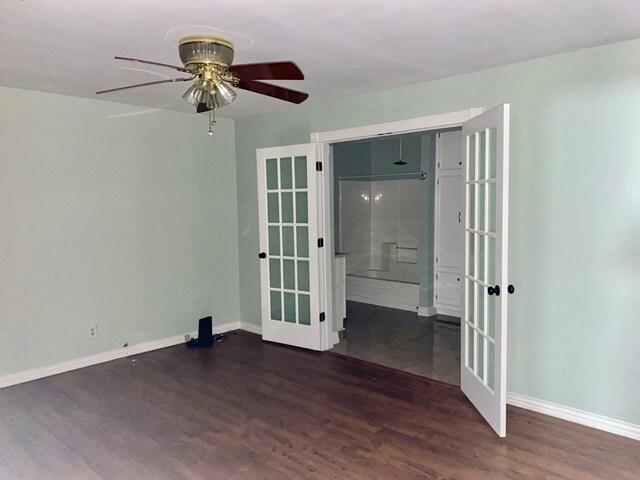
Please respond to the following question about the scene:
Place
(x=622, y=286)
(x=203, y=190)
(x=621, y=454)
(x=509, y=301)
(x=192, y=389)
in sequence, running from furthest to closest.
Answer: (x=203, y=190), (x=192, y=389), (x=509, y=301), (x=622, y=286), (x=621, y=454)

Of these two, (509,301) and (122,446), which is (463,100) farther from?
(122,446)

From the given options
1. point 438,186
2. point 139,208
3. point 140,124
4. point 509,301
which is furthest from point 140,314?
point 438,186

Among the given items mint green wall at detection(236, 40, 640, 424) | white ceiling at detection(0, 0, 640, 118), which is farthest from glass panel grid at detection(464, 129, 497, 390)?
white ceiling at detection(0, 0, 640, 118)

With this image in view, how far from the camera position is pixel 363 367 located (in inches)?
164

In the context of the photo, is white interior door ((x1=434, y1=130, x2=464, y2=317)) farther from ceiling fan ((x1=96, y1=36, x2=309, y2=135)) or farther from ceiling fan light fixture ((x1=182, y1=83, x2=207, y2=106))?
ceiling fan light fixture ((x1=182, y1=83, x2=207, y2=106))

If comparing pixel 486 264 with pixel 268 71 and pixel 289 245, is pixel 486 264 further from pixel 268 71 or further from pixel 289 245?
pixel 289 245

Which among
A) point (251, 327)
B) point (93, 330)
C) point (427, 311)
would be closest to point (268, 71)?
point (93, 330)

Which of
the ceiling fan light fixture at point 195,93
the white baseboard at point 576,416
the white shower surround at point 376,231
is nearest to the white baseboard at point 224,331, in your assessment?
the white baseboard at point 576,416

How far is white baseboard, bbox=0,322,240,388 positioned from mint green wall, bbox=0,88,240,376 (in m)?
0.05

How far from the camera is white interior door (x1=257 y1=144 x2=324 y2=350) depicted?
4.59m

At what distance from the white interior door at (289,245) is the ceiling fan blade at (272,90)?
1.66 meters

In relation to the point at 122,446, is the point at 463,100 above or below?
above

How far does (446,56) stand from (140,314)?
3.64 meters

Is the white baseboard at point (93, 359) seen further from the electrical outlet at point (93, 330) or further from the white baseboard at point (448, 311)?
the white baseboard at point (448, 311)
